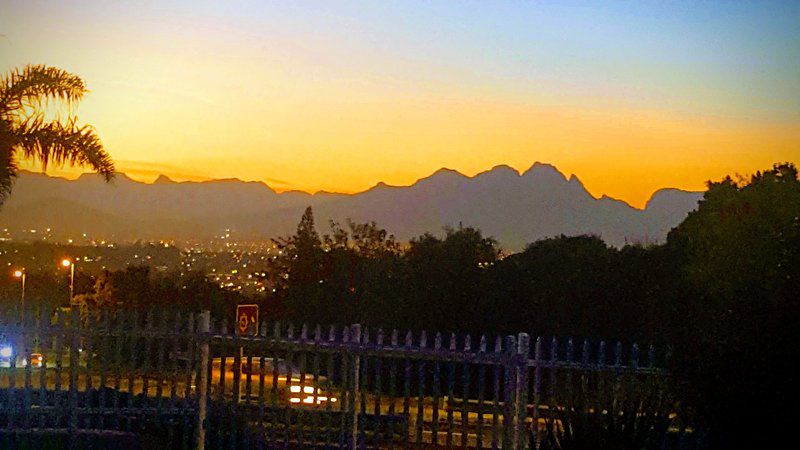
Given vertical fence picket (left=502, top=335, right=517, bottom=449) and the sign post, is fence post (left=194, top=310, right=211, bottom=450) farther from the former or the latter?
vertical fence picket (left=502, top=335, right=517, bottom=449)

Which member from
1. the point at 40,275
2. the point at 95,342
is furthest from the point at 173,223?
the point at 95,342

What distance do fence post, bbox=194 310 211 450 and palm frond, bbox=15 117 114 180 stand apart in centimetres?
407

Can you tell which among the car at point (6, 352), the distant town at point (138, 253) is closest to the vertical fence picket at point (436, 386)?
the car at point (6, 352)

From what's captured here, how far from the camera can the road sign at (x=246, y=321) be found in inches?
420

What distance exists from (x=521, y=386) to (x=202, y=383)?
3.51 m

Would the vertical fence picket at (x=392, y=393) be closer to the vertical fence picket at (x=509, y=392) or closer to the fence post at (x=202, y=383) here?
the vertical fence picket at (x=509, y=392)

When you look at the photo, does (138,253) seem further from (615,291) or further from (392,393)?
(392,393)

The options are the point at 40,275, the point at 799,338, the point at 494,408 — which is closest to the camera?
the point at 799,338

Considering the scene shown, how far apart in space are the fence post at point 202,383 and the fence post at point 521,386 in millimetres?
3402

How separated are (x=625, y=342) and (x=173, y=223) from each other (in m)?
114

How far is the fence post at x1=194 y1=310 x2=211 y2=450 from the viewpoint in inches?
418

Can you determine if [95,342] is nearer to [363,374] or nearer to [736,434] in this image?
[363,374]

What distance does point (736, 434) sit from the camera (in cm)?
856

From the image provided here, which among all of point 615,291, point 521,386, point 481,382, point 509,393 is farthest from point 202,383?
point 615,291
